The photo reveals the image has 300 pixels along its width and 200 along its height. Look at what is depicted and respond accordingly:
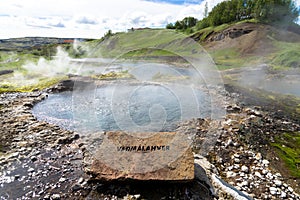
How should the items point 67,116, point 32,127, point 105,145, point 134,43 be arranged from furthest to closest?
point 134,43 < point 67,116 < point 32,127 < point 105,145

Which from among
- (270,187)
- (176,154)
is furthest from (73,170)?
(270,187)

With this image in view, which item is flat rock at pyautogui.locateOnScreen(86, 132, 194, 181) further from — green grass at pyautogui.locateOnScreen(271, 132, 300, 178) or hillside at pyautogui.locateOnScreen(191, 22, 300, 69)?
hillside at pyautogui.locateOnScreen(191, 22, 300, 69)

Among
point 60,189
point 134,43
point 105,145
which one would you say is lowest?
point 60,189

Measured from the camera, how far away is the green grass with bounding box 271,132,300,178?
27.3 ft

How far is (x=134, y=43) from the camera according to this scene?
50.4 feet

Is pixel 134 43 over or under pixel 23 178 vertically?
over

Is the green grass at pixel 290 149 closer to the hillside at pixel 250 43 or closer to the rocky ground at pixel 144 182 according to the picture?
the rocky ground at pixel 144 182

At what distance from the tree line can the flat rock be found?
69276 mm

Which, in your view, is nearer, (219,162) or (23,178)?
(23,178)

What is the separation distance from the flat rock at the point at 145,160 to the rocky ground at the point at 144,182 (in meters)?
0.29

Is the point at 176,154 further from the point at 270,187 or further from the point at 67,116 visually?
the point at 67,116

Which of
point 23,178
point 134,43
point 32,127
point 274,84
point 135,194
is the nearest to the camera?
point 135,194

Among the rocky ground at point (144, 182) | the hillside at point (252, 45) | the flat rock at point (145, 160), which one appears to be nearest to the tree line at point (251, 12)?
the hillside at point (252, 45)

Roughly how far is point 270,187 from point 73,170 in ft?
22.7
